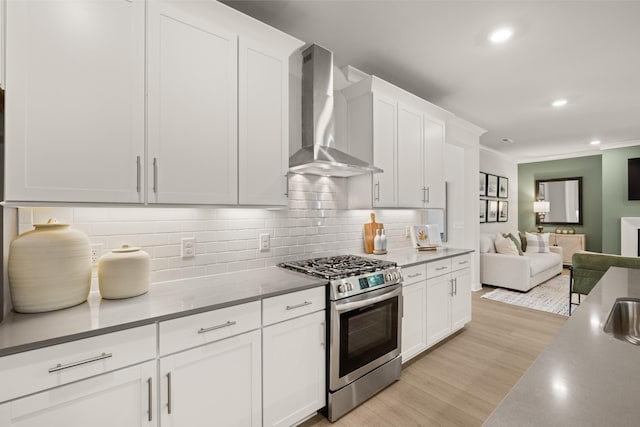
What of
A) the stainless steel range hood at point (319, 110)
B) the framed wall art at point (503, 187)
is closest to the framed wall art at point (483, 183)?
the framed wall art at point (503, 187)

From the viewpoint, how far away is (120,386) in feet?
3.88

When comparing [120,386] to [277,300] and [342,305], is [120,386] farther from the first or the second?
[342,305]

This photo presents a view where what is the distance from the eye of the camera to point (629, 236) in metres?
5.88

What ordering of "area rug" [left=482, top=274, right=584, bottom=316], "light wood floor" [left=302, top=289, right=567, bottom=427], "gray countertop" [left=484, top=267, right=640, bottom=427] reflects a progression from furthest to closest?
1. "area rug" [left=482, top=274, right=584, bottom=316]
2. "light wood floor" [left=302, top=289, right=567, bottom=427]
3. "gray countertop" [left=484, top=267, right=640, bottom=427]

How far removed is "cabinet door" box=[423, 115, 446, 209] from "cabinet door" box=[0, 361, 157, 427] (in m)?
2.96

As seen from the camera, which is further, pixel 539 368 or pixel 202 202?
pixel 202 202

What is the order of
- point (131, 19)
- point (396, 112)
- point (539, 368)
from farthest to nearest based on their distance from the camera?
point (396, 112)
point (131, 19)
point (539, 368)

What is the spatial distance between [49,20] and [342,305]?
80.5 inches

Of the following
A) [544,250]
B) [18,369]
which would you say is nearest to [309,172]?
[18,369]

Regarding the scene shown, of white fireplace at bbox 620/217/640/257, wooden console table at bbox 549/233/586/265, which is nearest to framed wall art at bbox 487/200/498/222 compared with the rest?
wooden console table at bbox 549/233/586/265

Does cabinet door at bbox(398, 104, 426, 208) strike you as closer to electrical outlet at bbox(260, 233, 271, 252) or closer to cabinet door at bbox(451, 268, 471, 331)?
cabinet door at bbox(451, 268, 471, 331)

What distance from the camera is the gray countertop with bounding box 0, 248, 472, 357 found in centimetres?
107

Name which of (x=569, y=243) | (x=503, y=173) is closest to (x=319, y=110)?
(x=503, y=173)

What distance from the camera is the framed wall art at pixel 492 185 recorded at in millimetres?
6340
